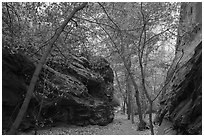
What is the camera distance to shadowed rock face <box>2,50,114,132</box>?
28.6 feet

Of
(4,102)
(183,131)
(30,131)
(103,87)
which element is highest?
(103,87)

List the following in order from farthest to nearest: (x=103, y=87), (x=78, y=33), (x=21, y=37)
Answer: (x=103, y=87) → (x=78, y=33) → (x=21, y=37)

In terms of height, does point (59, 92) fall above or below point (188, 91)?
above

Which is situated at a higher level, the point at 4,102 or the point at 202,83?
the point at 4,102

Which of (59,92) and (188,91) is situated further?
(59,92)

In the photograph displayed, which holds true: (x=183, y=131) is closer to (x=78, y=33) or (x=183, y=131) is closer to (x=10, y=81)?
(x=78, y=33)

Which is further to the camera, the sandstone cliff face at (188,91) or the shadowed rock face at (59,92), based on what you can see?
the shadowed rock face at (59,92)

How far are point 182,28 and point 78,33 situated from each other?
3.72m

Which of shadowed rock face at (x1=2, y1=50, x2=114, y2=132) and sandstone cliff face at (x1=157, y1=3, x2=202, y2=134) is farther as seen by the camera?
shadowed rock face at (x1=2, y1=50, x2=114, y2=132)

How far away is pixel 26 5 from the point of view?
245 inches

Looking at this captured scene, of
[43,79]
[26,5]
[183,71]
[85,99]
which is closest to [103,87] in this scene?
[85,99]

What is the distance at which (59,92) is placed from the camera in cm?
1038

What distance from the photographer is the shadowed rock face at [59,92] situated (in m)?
8.71

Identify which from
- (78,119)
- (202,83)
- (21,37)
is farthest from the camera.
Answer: (78,119)
